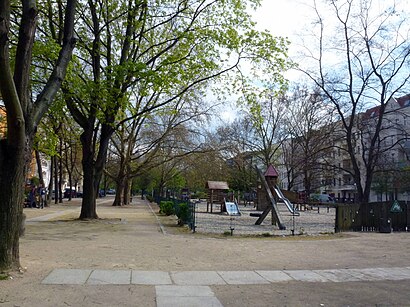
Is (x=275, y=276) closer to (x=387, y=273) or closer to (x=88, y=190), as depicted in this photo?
(x=387, y=273)

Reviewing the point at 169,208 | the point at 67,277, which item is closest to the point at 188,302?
the point at 67,277

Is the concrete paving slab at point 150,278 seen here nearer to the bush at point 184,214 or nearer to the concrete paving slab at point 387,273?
the concrete paving slab at point 387,273

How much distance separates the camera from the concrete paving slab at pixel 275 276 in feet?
28.1

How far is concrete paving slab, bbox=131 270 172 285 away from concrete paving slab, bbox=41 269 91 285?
91 cm

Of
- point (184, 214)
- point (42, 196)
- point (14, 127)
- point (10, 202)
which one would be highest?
point (14, 127)

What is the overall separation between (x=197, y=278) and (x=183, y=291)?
1.11 metres

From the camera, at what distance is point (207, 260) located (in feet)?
35.0

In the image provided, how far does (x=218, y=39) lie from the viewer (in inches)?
747

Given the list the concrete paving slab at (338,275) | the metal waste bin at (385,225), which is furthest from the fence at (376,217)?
the concrete paving slab at (338,275)

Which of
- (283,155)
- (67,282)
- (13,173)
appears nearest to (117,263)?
(67,282)

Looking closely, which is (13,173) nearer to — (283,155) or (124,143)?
(124,143)

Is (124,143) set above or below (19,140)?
above

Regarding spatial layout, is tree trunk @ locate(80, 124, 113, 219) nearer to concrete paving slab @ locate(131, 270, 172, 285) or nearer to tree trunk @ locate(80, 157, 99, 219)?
tree trunk @ locate(80, 157, 99, 219)

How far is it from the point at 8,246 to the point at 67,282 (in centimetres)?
151
